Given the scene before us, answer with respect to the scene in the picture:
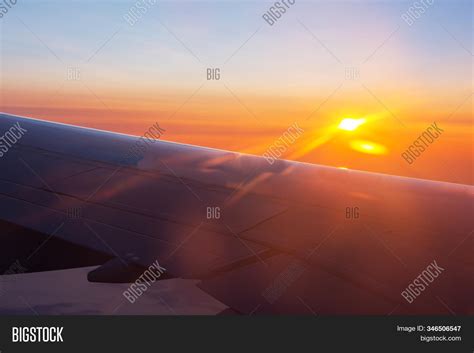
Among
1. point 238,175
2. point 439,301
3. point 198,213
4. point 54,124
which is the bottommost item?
point 439,301

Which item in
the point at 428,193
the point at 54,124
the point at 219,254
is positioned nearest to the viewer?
the point at 219,254

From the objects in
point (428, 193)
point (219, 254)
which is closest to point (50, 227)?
point (219, 254)

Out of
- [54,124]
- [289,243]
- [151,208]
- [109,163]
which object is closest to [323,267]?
[289,243]

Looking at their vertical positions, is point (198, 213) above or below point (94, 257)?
above

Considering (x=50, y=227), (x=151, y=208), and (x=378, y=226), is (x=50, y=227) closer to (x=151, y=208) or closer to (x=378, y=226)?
(x=151, y=208)

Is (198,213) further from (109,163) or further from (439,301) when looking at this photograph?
(439,301)

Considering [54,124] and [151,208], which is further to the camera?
[54,124]

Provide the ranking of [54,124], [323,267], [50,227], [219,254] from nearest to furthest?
1. [323,267]
2. [219,254]
3. [50,227]
4. [54,124]
